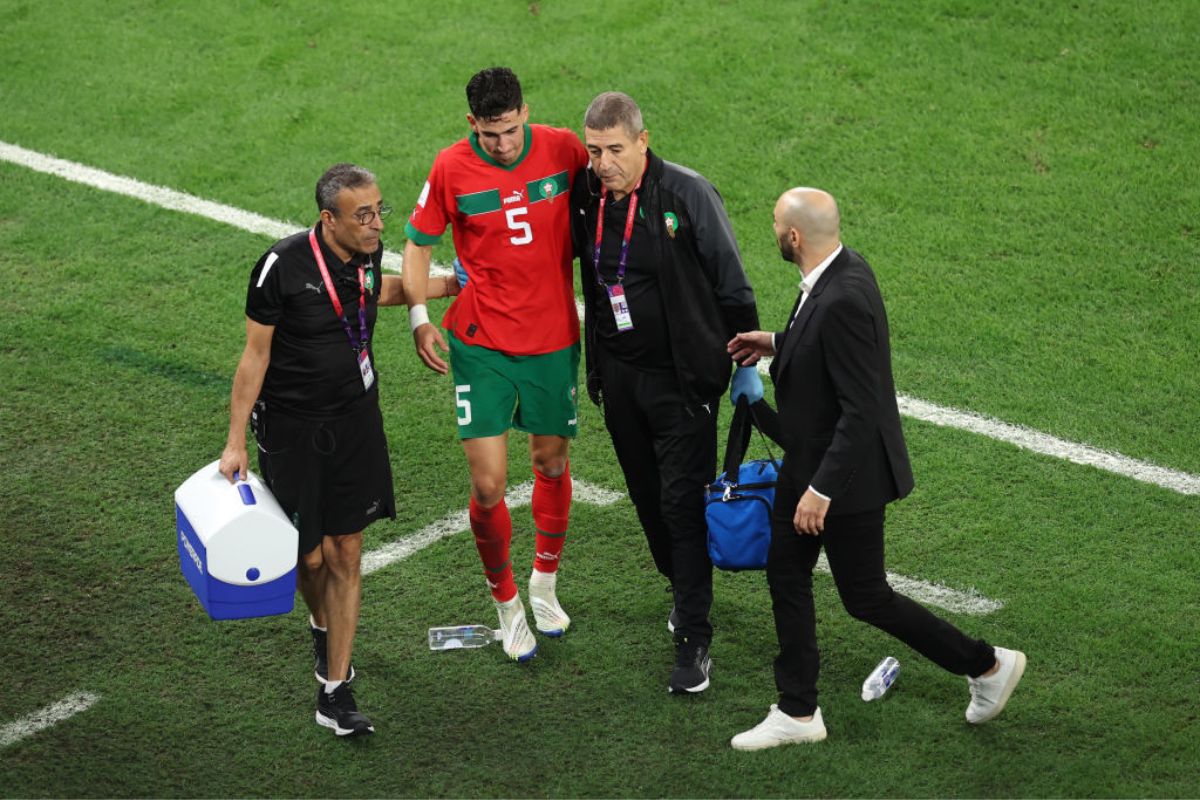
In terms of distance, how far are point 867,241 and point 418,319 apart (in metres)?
4.35

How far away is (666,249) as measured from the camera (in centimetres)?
598

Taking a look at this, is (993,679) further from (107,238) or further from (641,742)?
(107,238)

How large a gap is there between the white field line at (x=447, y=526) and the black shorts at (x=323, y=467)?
119cm

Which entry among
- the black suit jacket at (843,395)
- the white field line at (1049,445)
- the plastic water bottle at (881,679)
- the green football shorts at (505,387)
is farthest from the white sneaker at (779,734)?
the white field line at (1049,445)

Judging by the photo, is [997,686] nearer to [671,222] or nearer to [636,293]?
[636,293]

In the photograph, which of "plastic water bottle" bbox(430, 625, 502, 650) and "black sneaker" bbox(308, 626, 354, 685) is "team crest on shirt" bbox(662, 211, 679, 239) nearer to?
"plastic water bottle" bbox(430, 625, 502, 650)

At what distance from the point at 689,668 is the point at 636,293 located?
145cm

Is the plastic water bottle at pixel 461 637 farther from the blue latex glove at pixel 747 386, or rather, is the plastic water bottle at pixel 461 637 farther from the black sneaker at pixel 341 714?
the blue latex glove at pixel 747 386

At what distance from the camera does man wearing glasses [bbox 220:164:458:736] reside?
559 centimetres

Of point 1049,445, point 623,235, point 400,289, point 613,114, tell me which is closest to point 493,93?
point 613,114

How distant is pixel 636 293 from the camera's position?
607cm

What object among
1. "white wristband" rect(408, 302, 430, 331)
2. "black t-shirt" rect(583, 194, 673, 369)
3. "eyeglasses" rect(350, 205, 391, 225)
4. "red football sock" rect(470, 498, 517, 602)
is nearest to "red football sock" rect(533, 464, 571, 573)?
"red football sock" rect(470, 498, 517, 602)

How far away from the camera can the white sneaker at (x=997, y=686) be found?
18.8ft

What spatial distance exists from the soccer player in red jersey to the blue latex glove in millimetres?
715
